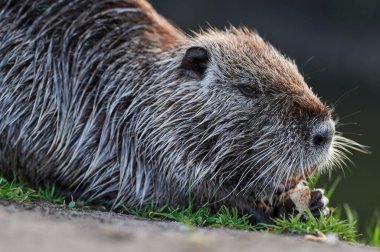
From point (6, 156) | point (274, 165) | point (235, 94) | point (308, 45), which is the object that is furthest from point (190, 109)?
point (308, 45)

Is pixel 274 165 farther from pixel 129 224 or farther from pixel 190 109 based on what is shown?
pixel 129 224

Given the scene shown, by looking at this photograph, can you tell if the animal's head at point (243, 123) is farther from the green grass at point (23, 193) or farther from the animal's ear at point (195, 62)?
the green grass at point (23, 193)

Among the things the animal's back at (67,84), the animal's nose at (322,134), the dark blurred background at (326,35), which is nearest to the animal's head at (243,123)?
the animal's nose at (322,134)

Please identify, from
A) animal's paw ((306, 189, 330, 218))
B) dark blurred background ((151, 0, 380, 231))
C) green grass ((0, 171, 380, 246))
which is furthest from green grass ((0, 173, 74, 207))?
dark blurred background ((151, 0, 380, 231))

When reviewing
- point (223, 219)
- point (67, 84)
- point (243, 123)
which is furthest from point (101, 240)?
point (67, 84)

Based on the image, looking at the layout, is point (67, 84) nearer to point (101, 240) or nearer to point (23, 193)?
point (23, 193)

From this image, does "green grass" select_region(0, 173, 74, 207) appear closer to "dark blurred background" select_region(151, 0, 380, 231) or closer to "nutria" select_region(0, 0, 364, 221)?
"nutria" select_region(0, 0, 364, 221)
